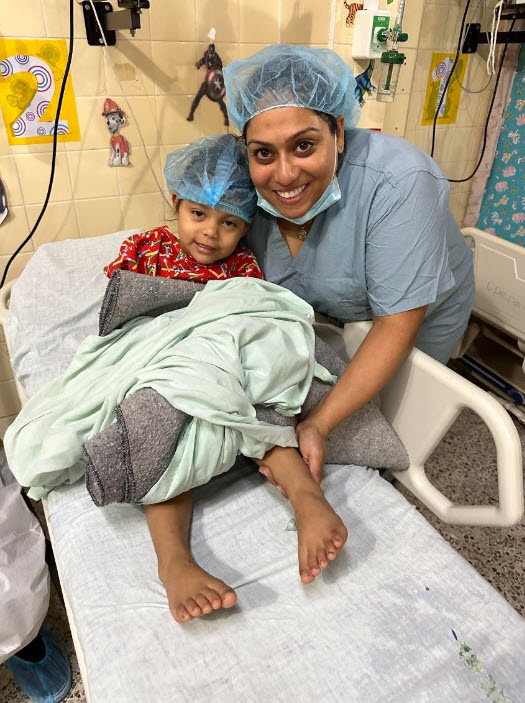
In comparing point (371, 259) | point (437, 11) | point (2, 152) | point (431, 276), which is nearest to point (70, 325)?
point (2, 152)

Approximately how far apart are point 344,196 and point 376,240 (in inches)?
5.5

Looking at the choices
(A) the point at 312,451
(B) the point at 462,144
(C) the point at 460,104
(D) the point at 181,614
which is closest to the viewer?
(D) the point at 181,614

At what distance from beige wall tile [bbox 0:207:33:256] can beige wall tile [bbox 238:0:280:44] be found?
0.93 m

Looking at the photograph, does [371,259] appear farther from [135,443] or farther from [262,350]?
[135,443]

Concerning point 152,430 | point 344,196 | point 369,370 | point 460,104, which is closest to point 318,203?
point 344,196

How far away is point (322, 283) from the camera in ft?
4.26

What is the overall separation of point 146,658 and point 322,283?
88cm

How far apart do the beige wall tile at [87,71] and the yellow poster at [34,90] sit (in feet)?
0.09

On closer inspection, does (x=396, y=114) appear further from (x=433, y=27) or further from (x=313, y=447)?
(x=313, y=447)

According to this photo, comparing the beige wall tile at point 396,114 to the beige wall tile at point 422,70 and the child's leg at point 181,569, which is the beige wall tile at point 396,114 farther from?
the child's leg at point 181,569

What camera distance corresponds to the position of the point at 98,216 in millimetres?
1785

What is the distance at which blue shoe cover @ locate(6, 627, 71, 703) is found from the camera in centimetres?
129

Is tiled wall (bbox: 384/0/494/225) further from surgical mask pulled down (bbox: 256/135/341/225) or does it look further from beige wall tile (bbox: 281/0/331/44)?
surgical mask pulled down (bbox: 256/135/341/225)

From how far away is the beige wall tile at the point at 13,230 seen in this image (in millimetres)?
1649
